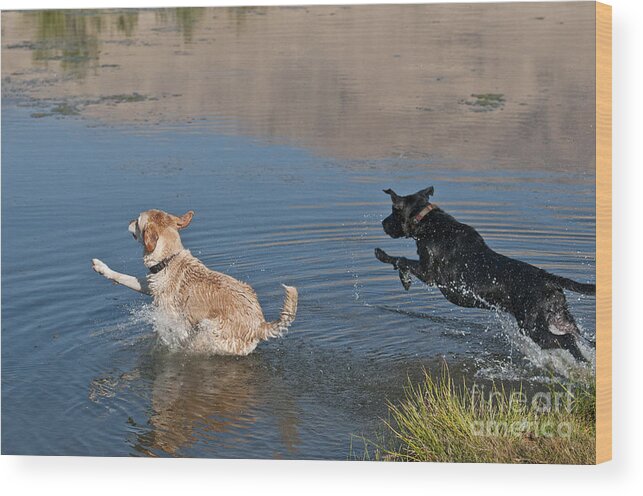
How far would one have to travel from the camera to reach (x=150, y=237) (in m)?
9.18

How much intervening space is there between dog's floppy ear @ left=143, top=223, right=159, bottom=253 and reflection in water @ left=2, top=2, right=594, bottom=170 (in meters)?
0.72

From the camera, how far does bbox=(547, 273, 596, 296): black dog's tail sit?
831 centimetres

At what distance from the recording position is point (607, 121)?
8250 millimetres

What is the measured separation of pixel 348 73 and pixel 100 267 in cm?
210

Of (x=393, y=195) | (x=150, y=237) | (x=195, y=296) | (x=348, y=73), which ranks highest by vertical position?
(x=348, y=73)

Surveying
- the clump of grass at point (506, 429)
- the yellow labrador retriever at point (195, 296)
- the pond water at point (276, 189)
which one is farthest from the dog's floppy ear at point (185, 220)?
the clump of grass at point (506, 429)

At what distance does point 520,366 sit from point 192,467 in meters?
2.13

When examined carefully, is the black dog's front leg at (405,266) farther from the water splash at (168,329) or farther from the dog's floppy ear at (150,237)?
the dog's floppy ear at (150,237)

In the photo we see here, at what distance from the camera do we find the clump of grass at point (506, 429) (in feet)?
27.4

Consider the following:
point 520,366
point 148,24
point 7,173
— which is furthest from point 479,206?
point 7,173

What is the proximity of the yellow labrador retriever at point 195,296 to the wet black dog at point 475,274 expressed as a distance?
3.24 feet

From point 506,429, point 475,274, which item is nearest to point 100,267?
point 475,274

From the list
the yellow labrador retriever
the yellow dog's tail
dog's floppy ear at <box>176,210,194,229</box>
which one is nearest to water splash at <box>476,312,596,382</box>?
the yellow dog's tail

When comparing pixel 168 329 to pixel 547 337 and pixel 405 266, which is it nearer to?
pixel 405 266
